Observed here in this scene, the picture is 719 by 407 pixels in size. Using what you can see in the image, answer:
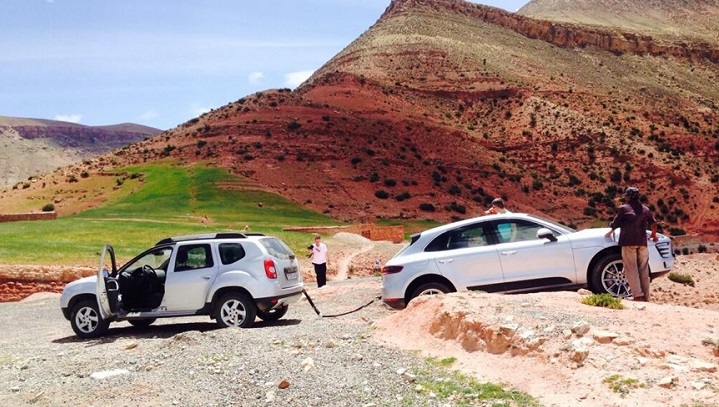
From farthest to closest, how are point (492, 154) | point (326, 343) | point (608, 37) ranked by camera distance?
point (608, 37)
point (492, 154)
point (326, 343)

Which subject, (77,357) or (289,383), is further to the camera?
(77,357)

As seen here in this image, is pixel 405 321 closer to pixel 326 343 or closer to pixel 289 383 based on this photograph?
pixel 326 343

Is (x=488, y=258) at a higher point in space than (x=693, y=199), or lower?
higher

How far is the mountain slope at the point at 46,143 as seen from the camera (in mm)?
133250

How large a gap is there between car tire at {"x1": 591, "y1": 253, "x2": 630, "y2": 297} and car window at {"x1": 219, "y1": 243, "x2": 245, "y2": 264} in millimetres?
5913

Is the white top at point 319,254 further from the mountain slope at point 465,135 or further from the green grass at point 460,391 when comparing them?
the mountain slope at point 465,135

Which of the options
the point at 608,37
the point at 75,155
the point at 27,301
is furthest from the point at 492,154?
the point at 75,155

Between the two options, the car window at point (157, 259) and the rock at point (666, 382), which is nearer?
the rock at point (666, 382)

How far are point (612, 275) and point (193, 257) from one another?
7056 mm

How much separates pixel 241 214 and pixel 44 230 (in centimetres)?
1675

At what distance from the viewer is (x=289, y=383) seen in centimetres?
720

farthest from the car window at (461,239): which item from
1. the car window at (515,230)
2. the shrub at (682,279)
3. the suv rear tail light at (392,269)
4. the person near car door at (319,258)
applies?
the shrub at (682,279)

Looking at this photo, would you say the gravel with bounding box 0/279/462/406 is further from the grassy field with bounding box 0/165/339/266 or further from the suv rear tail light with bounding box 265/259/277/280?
the grassy field with bounding box 0/165/339/266

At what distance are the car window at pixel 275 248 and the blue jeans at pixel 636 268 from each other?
5856mm
